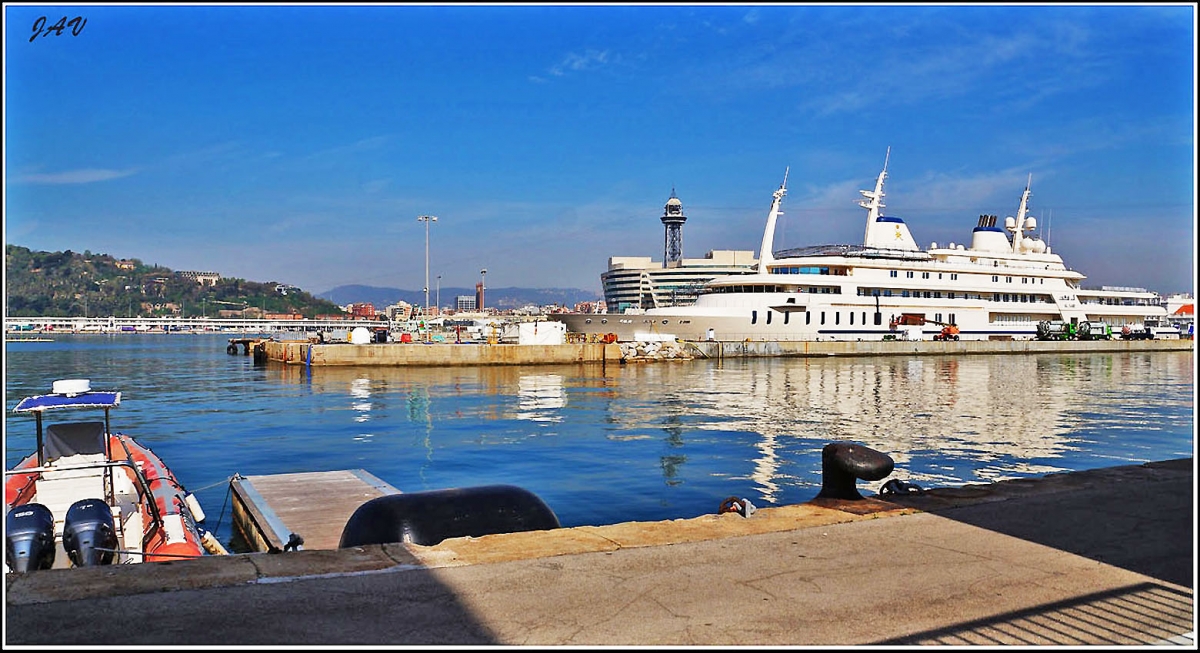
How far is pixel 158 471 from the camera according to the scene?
1188cm

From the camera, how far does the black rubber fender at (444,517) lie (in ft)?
24.3

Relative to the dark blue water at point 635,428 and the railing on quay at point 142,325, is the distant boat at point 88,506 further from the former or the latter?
the railing on quay at point 142,325

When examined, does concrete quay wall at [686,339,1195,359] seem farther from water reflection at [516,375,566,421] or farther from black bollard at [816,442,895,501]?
black bollard at [816,442,895,501]

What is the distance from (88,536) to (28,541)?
0.43m

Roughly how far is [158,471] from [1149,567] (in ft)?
36.6

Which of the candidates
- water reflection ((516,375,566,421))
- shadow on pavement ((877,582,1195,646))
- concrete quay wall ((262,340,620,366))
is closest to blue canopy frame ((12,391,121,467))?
shadow on pavement ((877,582,1195,646))

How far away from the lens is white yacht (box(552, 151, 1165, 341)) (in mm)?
61906

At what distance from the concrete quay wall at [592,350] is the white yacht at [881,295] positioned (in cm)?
384

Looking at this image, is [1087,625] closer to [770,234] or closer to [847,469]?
[847,469]

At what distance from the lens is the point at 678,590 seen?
A: 5.26 meters

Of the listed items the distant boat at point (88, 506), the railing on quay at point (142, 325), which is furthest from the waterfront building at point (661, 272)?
the distant boat at point (88, 506)

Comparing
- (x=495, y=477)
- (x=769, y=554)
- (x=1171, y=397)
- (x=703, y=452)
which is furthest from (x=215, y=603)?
(x=1171, y=397)

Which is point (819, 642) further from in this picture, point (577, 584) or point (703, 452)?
point (703, 452)

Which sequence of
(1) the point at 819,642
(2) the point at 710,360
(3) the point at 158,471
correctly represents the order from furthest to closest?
1. (2) the point at 710,360
2. (3) the point at 158,471
3. (1) the point at 819,642
